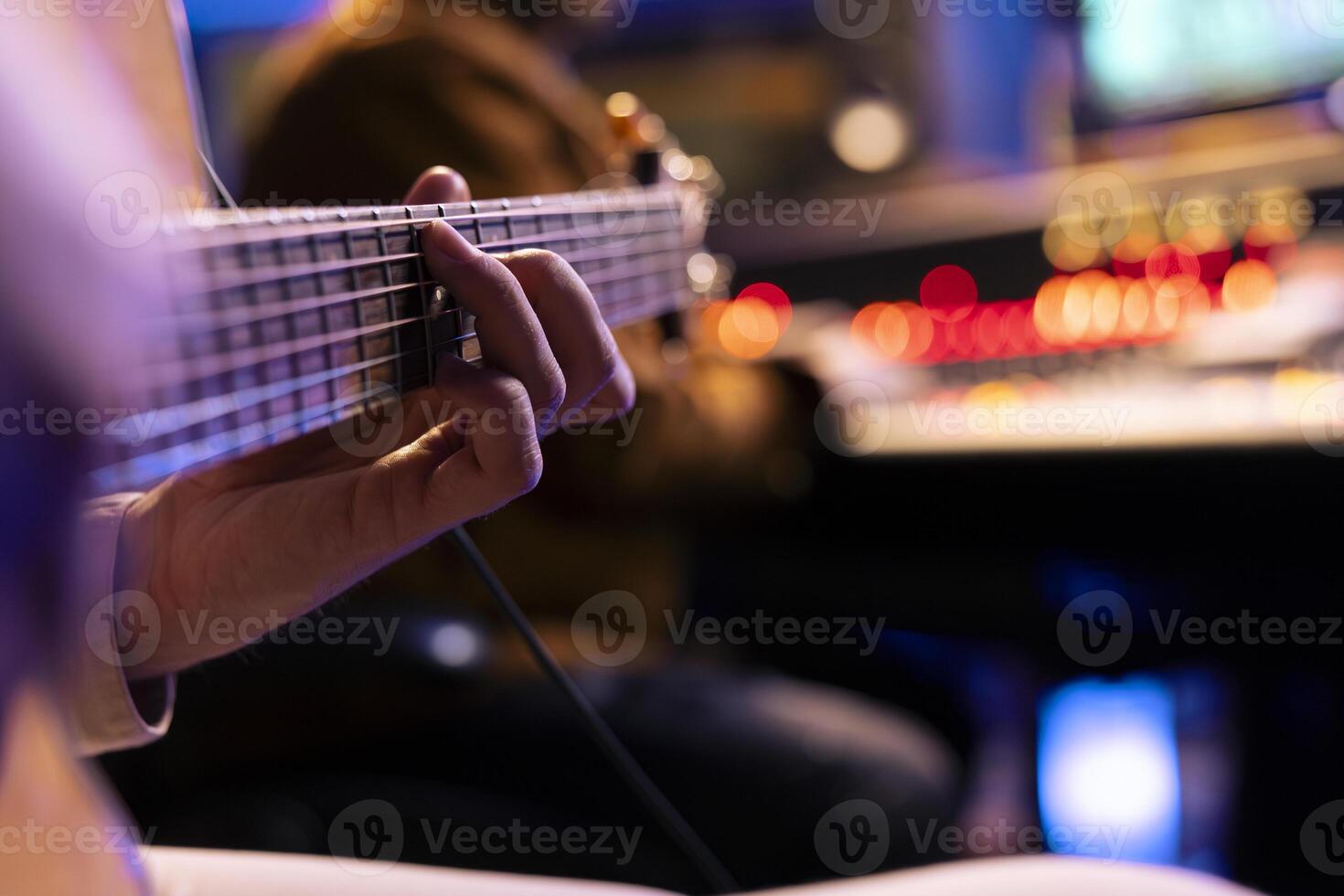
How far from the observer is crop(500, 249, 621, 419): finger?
1.30ft

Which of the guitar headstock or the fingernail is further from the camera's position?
the guitar headstock

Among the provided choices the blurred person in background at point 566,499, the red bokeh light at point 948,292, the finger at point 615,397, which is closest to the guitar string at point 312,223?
the finger at point 615,397

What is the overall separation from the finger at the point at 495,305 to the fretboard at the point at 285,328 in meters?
0.01

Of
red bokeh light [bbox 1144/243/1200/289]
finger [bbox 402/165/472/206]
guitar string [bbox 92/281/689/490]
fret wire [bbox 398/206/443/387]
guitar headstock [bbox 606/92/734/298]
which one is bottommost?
guitar string [bbox 92/281/689/490]

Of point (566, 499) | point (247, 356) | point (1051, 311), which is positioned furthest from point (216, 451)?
point (1051, 311)

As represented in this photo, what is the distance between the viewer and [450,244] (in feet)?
1.19

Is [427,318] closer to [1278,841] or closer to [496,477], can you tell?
[496,477]

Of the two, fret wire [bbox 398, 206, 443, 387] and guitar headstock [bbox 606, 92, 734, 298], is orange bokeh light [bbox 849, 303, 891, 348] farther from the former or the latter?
fret wire [bbox 398, 206, 443, 387]

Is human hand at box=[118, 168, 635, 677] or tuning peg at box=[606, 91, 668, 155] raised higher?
tuning peg at box=[606, 91, 668, 155]

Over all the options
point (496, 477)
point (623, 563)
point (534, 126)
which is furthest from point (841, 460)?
point (496, 477)

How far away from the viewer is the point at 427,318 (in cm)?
38

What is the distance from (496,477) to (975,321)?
4.22 feet

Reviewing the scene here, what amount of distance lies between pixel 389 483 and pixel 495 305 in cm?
8

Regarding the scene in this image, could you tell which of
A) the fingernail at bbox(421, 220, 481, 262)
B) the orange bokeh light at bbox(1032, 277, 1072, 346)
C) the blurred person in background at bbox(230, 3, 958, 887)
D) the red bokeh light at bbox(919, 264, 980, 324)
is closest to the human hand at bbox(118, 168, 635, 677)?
the fingernail at bbox(421, 220, 481, 262)
